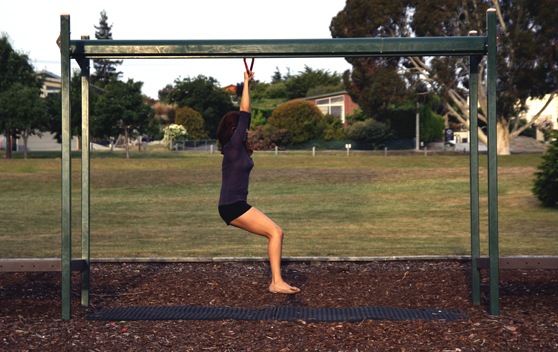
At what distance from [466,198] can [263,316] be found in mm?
18135

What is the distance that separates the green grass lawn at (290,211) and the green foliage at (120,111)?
9.42m

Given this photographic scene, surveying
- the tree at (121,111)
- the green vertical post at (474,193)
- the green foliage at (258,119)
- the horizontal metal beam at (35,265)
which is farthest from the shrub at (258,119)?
the horizontal metal beam at (35,265)

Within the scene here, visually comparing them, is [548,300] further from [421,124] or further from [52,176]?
[421,124]

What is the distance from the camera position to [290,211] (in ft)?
60.5

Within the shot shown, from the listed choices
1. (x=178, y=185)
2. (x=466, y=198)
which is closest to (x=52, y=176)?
(x=178, y=185)

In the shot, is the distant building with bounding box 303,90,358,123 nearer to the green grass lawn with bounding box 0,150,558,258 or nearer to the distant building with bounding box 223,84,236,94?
the distant building with bounding box 223,84,236,94

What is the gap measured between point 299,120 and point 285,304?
1978 inches

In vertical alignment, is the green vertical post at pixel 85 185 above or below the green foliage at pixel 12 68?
below

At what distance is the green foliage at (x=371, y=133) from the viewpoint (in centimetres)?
5622

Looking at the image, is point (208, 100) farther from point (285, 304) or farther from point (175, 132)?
point (285, 304)

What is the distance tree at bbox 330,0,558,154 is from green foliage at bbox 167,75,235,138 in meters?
34.1

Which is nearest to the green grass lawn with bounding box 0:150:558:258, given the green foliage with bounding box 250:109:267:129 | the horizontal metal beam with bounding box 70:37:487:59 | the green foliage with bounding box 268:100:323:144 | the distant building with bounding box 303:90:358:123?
the horizontal metal beam with bounding box 70:37:487:59

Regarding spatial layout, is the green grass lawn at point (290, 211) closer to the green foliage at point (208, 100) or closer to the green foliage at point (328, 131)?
the green foliage at point (328, 131)

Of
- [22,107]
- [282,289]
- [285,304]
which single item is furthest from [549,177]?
[22,107]
